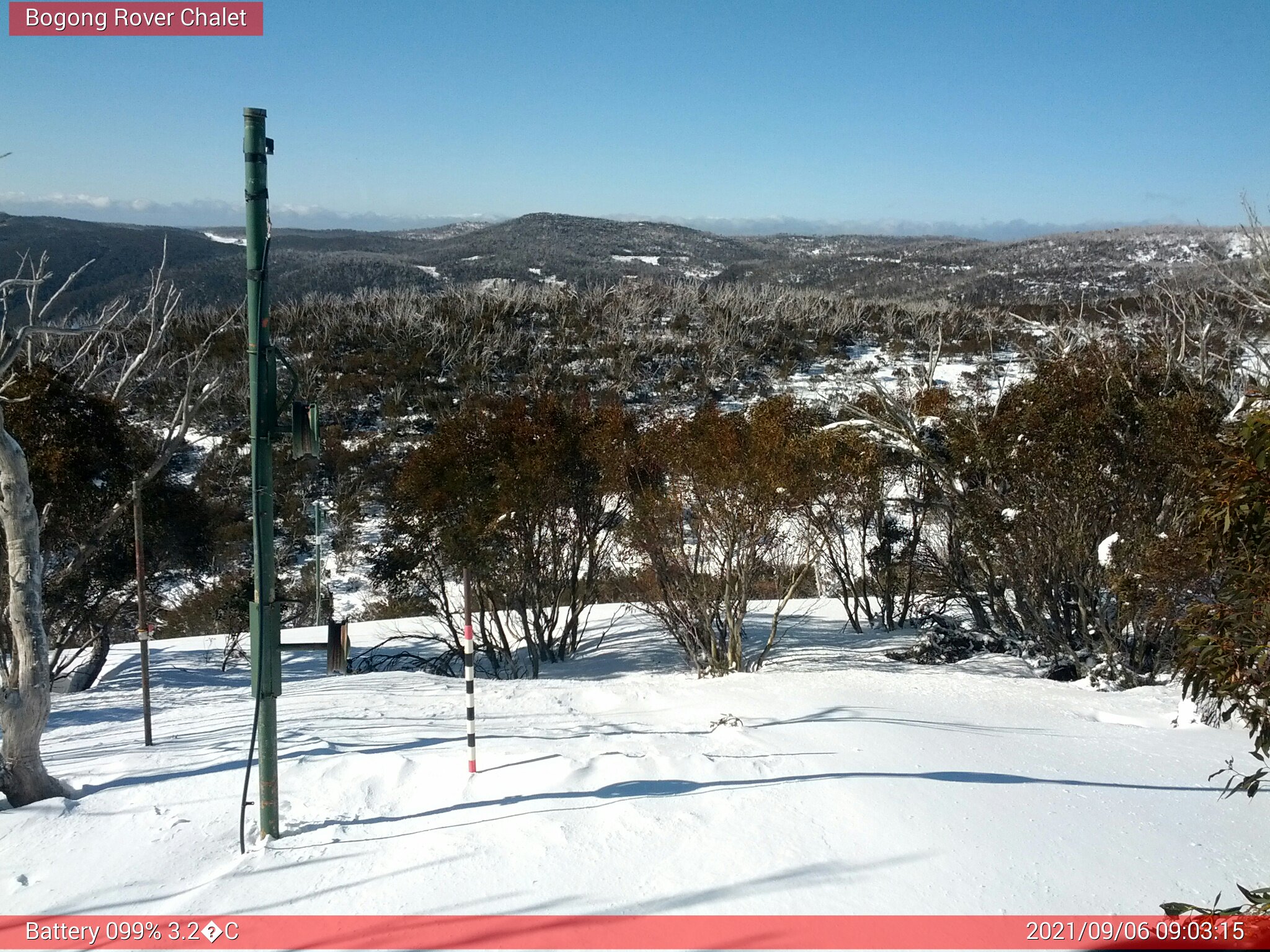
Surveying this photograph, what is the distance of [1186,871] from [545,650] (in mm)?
11907

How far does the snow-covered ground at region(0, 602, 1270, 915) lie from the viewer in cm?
416

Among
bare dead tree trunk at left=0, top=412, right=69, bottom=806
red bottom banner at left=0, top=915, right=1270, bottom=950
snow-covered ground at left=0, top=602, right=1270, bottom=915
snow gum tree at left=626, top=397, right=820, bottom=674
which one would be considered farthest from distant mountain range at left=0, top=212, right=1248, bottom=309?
bare dead tree trunk at left=0, top=412, right=69, bottom=806

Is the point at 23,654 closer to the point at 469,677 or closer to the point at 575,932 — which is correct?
the point at 469,677

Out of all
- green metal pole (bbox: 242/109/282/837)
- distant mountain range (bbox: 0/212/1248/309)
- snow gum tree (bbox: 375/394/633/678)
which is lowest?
snow gum tree (bbox: 375/394/633/678)

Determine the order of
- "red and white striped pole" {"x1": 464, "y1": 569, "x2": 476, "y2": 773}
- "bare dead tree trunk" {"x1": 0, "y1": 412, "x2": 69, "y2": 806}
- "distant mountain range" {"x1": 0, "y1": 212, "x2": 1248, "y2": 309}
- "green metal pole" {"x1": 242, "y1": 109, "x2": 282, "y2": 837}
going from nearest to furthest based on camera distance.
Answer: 1. "green metal pole" {"x1": 242, "y1": 109, "x2": 282, "y2": 837}
2. "bare dead tree trunk" {"x1": 0, "y1": 412, "x2": 69, "y2": 806}
3. "red and white striped pole" {"x1": 464, "y1": 569, "x2": 476, "y2": 773}
4. "distant mountain range" {"x1": 0, "y1": 212, "x2": 1248, "y2": 309}

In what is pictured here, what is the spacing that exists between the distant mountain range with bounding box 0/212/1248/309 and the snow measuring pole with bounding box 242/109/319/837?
5386 centimetres

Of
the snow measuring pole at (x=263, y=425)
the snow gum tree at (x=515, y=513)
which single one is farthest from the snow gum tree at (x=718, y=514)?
the snow measuring pole at (x=263, y=425)

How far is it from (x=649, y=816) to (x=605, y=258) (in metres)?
113

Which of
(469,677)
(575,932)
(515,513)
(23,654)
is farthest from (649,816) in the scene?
(515,513)

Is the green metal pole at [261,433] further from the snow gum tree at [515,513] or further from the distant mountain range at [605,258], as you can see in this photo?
the distant mountain range at [605,258]

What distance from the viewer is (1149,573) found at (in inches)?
374

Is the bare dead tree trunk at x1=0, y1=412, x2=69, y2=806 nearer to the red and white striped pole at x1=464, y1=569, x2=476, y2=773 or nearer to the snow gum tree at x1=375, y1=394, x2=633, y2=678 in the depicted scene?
the red and white striped pole at x1=464, y1=569, x2=476, y2=773

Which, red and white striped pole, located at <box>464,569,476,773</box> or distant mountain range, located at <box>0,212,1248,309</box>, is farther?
distant mountain range, located at <box>0,212,1248,309</box>

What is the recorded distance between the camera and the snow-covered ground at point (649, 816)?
4.16 metres
